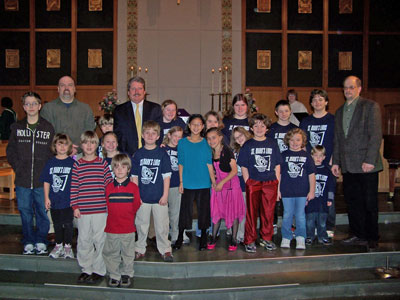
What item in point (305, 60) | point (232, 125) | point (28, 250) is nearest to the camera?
point (28, 250)

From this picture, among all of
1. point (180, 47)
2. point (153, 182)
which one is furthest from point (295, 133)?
point (180, 47)

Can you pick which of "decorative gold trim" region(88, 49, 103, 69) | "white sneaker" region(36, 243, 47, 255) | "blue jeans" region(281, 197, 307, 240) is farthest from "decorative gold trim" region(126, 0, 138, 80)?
"blue jeans" region(281, 197, 307, 240)

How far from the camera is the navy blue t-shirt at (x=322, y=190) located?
4.81m

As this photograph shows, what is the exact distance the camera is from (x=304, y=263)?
14.2 feet

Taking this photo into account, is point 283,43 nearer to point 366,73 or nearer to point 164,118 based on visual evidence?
point 366,73

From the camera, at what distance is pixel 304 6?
10.8m

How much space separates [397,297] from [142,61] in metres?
8.21

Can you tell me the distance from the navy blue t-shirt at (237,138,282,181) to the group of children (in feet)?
0.03

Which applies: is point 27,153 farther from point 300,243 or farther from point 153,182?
point 300,243

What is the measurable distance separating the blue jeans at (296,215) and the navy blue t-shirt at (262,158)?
1.19ft

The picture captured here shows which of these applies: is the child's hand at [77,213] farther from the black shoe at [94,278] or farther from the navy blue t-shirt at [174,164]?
the navy blue t-shirt at [174,164]

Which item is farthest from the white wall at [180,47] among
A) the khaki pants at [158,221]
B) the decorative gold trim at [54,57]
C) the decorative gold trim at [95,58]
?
the khaki pants at [158,221]

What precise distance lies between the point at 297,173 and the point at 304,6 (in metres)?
7.41

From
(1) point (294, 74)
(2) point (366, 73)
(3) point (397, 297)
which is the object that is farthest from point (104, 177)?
(2) point (366, 73)
